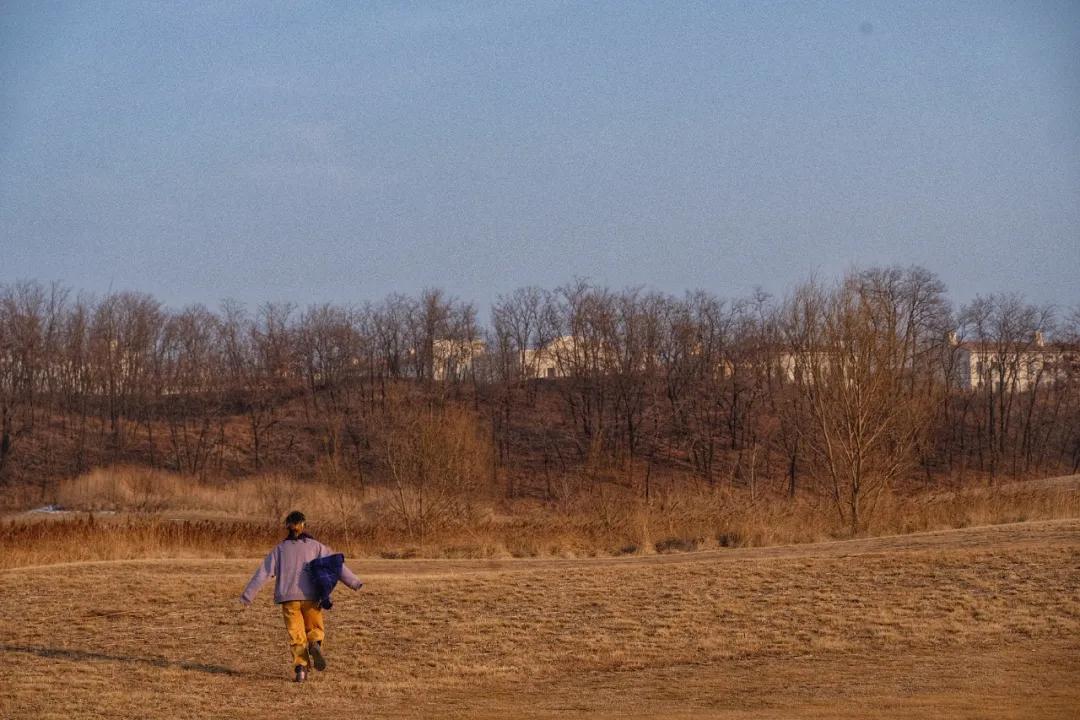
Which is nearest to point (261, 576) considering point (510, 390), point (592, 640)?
point (592, 640)

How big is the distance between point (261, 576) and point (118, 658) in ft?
10.3

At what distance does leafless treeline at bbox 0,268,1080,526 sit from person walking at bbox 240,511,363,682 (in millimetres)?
43159

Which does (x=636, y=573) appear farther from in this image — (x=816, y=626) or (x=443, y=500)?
(x=443, y=500)

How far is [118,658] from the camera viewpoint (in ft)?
45.6

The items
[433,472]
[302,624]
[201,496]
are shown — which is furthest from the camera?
[201,496]

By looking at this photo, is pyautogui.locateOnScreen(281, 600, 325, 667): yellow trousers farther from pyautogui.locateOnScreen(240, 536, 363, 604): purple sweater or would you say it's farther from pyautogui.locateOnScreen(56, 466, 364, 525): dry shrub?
pyautogui.locateOnScreen(56, 466, 364, 525): dry shrub

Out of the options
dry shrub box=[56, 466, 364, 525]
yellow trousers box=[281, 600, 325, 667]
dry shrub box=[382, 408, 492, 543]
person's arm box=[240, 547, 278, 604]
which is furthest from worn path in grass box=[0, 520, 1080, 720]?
dry shrub box=[56, 466, 364, 525]

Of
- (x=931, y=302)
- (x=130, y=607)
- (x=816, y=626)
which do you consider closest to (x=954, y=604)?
(x=816, y=626)

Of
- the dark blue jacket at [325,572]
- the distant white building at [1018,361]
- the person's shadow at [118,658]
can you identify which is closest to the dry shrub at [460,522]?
the person's shadow at [118,658]

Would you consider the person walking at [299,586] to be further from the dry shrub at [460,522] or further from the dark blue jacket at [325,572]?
the dry shrub at [460,522]

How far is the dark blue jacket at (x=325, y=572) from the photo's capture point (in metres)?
12.0

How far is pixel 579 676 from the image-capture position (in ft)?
42.3

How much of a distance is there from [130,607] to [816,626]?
9.99 metres

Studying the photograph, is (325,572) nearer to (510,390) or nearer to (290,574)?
(290,574)
